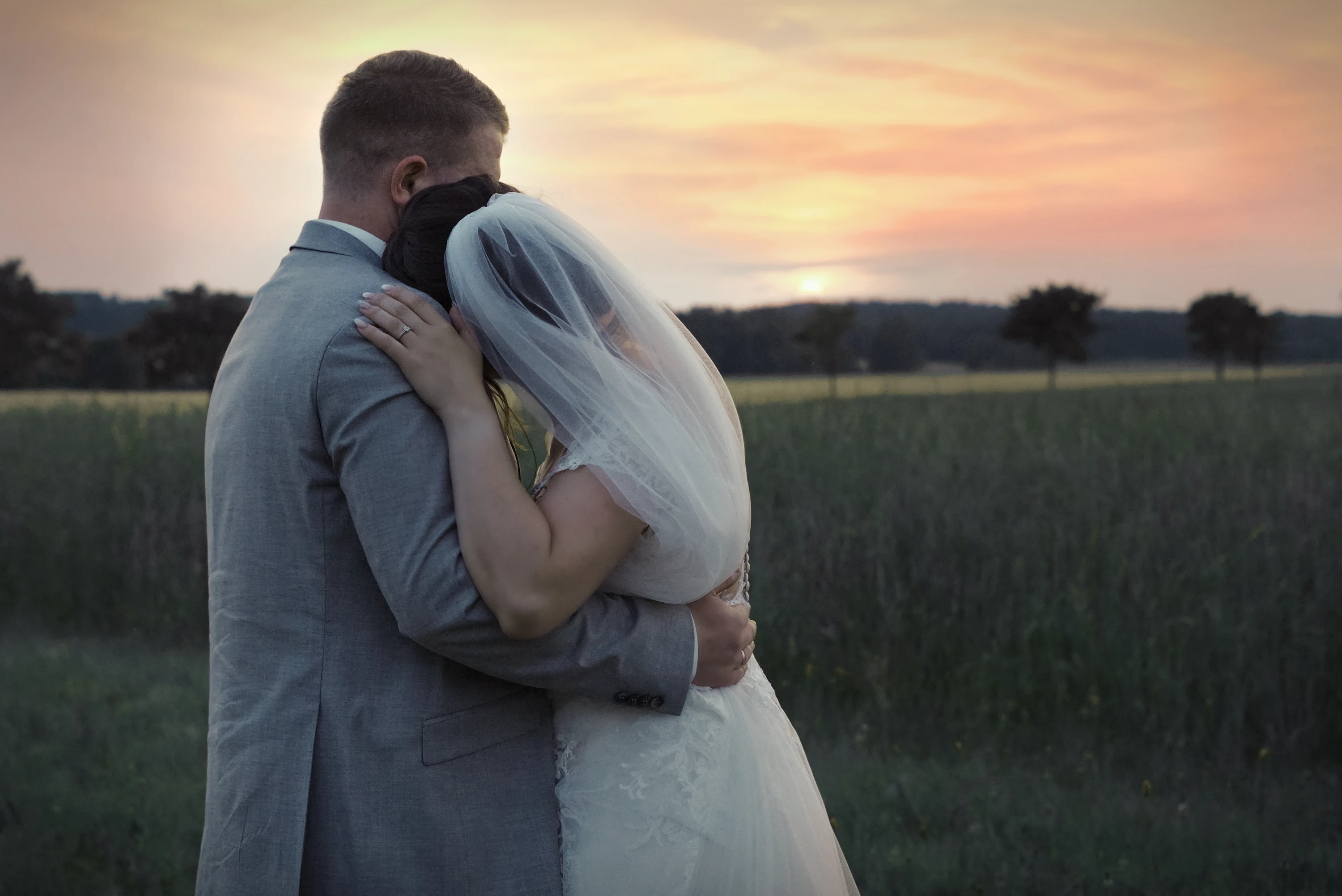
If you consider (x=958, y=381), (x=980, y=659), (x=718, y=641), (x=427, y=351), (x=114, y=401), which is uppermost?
(x=958, y=381)

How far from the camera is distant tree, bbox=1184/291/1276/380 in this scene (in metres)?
75.8

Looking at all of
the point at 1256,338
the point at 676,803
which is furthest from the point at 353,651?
the point at 1256,338

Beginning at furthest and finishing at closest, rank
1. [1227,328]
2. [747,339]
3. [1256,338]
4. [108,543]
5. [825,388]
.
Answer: [1227,328] < [1256,338] < [747,339] < [825,388] < [108,543]

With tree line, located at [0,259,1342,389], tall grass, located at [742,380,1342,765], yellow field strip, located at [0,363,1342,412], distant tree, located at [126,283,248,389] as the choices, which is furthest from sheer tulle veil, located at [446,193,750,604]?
distant tree, located at [126,283,248,389]

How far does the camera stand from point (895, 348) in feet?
111

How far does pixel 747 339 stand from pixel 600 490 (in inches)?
909

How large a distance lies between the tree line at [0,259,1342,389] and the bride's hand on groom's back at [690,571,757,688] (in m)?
20.3

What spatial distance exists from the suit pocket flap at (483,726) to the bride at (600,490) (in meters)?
0.07

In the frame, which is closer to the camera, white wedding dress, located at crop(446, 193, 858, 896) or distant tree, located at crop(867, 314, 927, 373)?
white wedding dress, located at crop(446, 193, 858, 896)

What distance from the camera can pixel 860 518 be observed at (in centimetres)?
712

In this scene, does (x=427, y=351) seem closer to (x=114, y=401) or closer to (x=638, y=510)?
(x=638, y=510)

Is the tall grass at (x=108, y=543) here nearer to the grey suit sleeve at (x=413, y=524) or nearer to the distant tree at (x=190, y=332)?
the grey suit sleeve at (x=413, y=524)

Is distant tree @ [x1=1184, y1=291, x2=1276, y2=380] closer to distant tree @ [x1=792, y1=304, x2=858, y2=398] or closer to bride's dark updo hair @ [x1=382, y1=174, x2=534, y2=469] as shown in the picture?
distant tree @ [x1=792, y1=304, x2=858, y2=398]

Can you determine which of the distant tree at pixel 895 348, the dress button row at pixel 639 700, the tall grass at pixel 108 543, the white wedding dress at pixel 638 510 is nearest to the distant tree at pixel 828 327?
the distant tree at pixel 895 348
